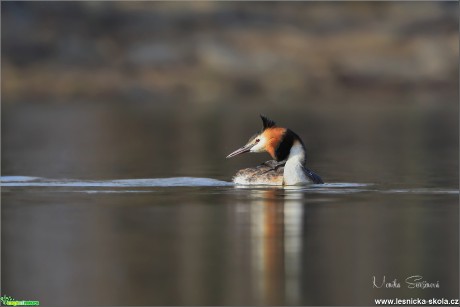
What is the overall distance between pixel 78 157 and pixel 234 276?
44.6 feet

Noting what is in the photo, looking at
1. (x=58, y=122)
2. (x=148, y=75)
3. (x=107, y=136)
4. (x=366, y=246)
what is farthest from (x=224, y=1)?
(x=366, y=246)

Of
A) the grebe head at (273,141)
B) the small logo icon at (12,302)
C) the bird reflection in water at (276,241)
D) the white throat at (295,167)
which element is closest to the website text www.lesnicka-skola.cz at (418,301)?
the bird reflection in water at (276,241)

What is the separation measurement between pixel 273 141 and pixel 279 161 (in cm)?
29

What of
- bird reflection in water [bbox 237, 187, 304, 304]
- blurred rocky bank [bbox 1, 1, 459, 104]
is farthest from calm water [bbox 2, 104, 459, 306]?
blurred rocky bank [bbox 1, 1, 459, 104]

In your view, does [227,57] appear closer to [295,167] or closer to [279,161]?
[279,161]

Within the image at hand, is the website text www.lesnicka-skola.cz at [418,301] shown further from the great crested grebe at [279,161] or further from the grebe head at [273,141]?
the grebe head at [273,141]

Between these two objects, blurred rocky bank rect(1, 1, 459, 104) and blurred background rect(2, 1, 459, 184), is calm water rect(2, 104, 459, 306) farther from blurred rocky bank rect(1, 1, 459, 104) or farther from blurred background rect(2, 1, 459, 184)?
blurred rocky bank rect(1, 1, 459, 104)

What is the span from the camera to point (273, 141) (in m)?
18.8

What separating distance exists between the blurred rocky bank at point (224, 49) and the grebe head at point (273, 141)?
105 ft

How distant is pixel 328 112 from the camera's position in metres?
44.2

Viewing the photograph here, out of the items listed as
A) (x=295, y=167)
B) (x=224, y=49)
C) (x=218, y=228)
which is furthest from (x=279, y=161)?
(x=224, y=49)

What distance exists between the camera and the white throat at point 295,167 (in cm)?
1834

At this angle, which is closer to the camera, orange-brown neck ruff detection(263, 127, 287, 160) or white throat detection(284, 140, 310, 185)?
white throat detection(284, 140, 310, 185)

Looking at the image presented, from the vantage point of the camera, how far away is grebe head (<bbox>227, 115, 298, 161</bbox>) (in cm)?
1864
